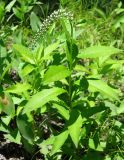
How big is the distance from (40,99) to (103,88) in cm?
30

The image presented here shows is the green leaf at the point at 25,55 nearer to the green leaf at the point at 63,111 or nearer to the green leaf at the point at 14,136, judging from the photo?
the green leaf at the point at 63,111

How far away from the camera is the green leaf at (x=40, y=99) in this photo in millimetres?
2053

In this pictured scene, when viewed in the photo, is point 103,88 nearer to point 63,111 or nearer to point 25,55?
point 63,111

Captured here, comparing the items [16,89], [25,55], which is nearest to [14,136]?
[16,89]

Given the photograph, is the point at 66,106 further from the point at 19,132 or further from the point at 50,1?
the point at 50,1

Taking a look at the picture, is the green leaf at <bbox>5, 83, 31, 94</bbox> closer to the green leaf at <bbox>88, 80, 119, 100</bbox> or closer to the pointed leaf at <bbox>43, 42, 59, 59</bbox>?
the pointed leaf at <bbox>43, 42, 59, 59</bbox>

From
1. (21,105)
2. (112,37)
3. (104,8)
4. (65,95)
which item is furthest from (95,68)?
(104,8)

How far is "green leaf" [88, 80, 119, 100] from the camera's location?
207cm

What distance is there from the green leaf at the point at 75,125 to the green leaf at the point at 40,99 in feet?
0.48

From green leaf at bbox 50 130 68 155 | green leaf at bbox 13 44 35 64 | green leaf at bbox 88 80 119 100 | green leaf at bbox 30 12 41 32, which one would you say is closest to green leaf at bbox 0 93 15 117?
green leaf at bbox 13 44 35 64

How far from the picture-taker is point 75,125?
215cm

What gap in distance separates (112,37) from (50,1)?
Answer: 1.03 metres

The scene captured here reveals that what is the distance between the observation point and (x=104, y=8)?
4762mm

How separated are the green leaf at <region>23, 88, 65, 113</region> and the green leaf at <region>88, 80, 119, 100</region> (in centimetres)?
16
